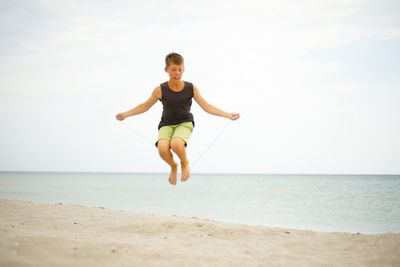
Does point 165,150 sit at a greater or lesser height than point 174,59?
lesser

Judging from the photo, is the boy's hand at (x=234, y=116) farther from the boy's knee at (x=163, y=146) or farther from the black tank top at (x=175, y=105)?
the boy's knee at (x=163, y=146)

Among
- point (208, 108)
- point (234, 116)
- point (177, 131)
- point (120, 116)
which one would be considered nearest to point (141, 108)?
point (120, 116)

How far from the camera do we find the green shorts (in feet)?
17.0

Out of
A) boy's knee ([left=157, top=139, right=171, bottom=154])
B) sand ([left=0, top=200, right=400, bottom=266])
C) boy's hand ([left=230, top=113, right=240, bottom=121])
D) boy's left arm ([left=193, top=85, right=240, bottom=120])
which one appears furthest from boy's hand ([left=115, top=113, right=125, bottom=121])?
sand ([left=0, top=200, right=400, bottom=266])

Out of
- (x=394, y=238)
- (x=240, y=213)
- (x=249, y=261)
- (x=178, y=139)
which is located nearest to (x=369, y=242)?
(x=394, y=238)

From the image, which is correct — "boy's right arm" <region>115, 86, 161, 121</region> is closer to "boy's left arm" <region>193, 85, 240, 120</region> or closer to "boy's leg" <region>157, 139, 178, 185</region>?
"boy's left arm" <region>193, 85, 240, 120</region>

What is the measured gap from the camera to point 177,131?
5.24 m

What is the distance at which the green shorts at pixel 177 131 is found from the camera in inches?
204

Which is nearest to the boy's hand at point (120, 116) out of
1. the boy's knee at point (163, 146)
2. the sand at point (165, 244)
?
the boy's knee at point (163, 146)

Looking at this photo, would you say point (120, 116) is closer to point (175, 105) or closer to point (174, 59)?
point (175, 105)

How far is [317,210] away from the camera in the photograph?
20438mm

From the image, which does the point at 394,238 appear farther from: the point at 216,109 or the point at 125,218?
the point at 125,218

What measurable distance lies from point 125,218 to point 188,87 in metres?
4.56

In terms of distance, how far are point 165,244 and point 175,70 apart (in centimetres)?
258
